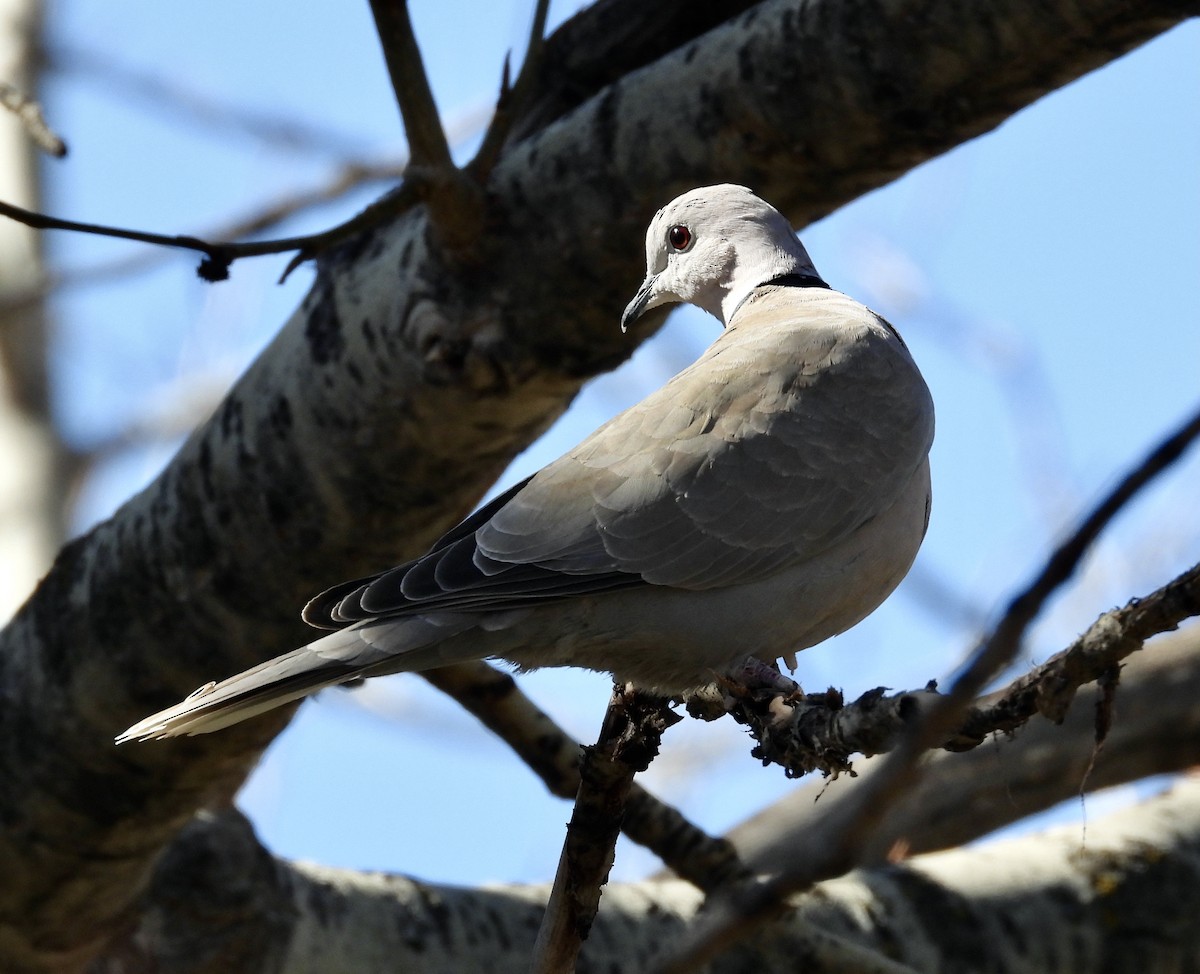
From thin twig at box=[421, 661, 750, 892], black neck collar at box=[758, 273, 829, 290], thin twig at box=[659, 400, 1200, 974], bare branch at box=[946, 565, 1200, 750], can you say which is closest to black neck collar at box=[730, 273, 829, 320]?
Answer: black neck collar at box=[758, 273, 829, 290]

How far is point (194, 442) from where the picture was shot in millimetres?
3596

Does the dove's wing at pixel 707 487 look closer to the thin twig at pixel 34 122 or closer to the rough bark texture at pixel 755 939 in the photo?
the thin twig at pixel 34 122

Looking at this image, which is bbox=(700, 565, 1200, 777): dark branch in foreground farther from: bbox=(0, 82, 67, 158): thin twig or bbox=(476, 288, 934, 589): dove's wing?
bbox=(0, 82, 67, 158): thin twig

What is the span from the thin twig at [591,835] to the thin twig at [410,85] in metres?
1.40

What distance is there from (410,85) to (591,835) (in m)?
1.58

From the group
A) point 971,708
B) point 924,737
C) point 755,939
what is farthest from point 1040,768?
point 924,737

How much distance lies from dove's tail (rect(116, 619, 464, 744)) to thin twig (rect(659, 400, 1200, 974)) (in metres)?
1.38

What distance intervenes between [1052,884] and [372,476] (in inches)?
80.1

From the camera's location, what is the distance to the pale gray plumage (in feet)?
8.08

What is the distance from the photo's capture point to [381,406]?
334 cm

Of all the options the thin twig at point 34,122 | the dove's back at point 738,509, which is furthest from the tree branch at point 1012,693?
the thin twig at point 34,122

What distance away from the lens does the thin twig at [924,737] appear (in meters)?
0.83

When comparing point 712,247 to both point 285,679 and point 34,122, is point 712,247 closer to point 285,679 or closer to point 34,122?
point 34,122

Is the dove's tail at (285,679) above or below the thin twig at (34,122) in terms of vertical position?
below
